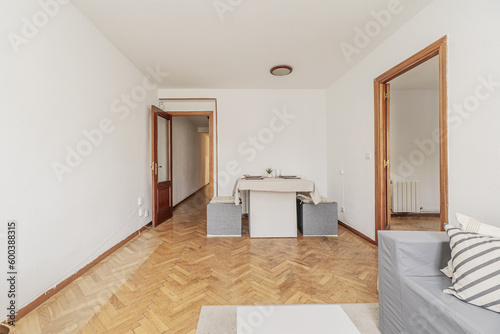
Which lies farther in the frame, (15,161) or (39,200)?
(39,200)

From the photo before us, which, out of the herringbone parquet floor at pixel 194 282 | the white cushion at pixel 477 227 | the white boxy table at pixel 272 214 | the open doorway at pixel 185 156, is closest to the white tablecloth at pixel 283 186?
the white boxy table at pixel 272 214

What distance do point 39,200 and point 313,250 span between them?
9.22 ft

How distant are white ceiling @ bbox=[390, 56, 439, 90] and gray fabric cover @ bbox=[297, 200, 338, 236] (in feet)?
8.53

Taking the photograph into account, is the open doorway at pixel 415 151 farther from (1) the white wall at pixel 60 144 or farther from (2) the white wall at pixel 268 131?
(1) the white wall at pixel 60 144

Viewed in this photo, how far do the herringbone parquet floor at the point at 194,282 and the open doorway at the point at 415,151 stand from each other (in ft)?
7.38

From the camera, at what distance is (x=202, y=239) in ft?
10.2

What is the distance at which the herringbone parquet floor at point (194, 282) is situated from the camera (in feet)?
4.97

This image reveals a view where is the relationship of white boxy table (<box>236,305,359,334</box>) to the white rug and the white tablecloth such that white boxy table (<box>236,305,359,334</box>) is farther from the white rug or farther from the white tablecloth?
the white tablecloth

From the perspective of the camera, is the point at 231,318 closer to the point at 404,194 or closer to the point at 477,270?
the point at 477,270

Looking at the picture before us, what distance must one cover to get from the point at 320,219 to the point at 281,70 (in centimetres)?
245

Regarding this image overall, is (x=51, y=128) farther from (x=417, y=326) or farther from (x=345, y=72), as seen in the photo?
(x=345, y=72)

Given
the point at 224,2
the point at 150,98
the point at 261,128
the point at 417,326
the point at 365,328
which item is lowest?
the point at 365,328

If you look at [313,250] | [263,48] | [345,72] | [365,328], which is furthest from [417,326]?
[345,72]

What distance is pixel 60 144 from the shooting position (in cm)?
193
